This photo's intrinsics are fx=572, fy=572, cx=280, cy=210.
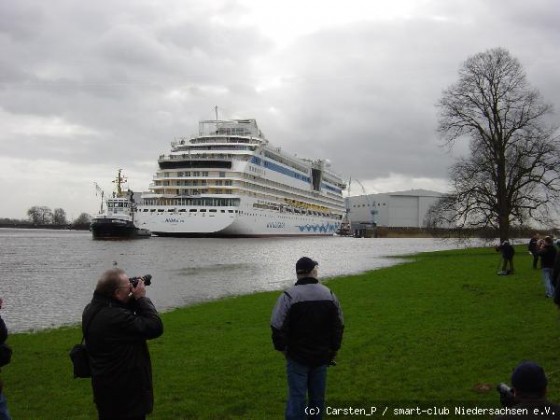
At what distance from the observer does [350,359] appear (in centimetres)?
834

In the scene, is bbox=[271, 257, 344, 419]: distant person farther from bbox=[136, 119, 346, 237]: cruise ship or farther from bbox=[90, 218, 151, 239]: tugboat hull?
bbox=[90, 218, 151, 239]: tugboat hull

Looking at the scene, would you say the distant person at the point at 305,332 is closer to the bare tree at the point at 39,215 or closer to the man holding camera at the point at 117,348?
the man holding camera at the point at 117,348

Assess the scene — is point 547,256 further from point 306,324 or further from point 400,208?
point 400,208

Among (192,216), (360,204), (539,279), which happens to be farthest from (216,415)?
(360,204)

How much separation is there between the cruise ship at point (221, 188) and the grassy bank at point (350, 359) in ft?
199

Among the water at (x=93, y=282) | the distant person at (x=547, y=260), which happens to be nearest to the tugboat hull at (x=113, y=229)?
the water at (x=93, y=282)

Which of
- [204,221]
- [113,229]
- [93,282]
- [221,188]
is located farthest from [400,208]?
[93,282]

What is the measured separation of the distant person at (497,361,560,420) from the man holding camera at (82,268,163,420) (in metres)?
2.51

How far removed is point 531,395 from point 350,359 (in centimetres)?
511

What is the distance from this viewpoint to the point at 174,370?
8.34 metres

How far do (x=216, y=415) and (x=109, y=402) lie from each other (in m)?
2.13

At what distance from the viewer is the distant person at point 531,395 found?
10.8 ft

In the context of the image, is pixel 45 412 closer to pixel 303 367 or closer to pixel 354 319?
pixel 303 367

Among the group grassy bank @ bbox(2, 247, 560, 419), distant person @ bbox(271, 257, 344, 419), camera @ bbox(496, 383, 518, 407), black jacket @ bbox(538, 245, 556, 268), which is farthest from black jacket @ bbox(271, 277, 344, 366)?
black jacket @ bbox(538, 245, 556, 268)
